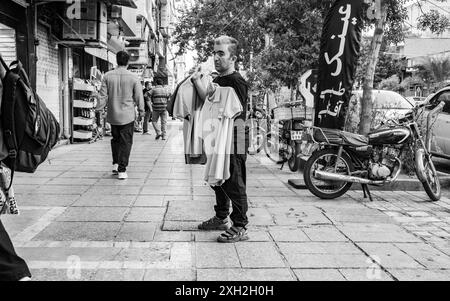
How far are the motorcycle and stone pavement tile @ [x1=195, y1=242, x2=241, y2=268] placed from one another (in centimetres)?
250

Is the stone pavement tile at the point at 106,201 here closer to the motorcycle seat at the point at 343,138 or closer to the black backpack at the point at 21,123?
the motorcycle seat at the point at 343,138

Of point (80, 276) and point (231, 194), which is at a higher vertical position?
point (231, 194)

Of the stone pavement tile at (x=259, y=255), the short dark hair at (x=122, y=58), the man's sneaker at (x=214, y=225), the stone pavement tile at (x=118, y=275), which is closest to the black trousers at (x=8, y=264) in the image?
the stone pavement tile at (x=118, y=275)

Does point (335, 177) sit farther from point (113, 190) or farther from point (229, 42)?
point (113, 190)

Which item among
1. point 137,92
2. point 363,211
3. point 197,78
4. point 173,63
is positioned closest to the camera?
point 197,78

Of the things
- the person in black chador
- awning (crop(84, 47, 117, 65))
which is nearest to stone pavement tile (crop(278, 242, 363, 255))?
the person in black chador

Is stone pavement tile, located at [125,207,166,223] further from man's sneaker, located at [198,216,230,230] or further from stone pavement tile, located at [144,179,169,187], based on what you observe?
stone pavement tile, located at [144,179,169,187]

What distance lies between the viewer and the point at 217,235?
4766 mm

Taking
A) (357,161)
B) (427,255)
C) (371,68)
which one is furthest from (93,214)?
(371,68)

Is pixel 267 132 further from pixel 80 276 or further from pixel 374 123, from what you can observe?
pixel 80 276

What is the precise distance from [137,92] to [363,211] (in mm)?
3923

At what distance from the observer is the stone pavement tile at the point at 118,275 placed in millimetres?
3553

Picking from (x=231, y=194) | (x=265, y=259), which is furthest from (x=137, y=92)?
(x=265, y=259)

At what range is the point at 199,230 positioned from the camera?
4918mm
